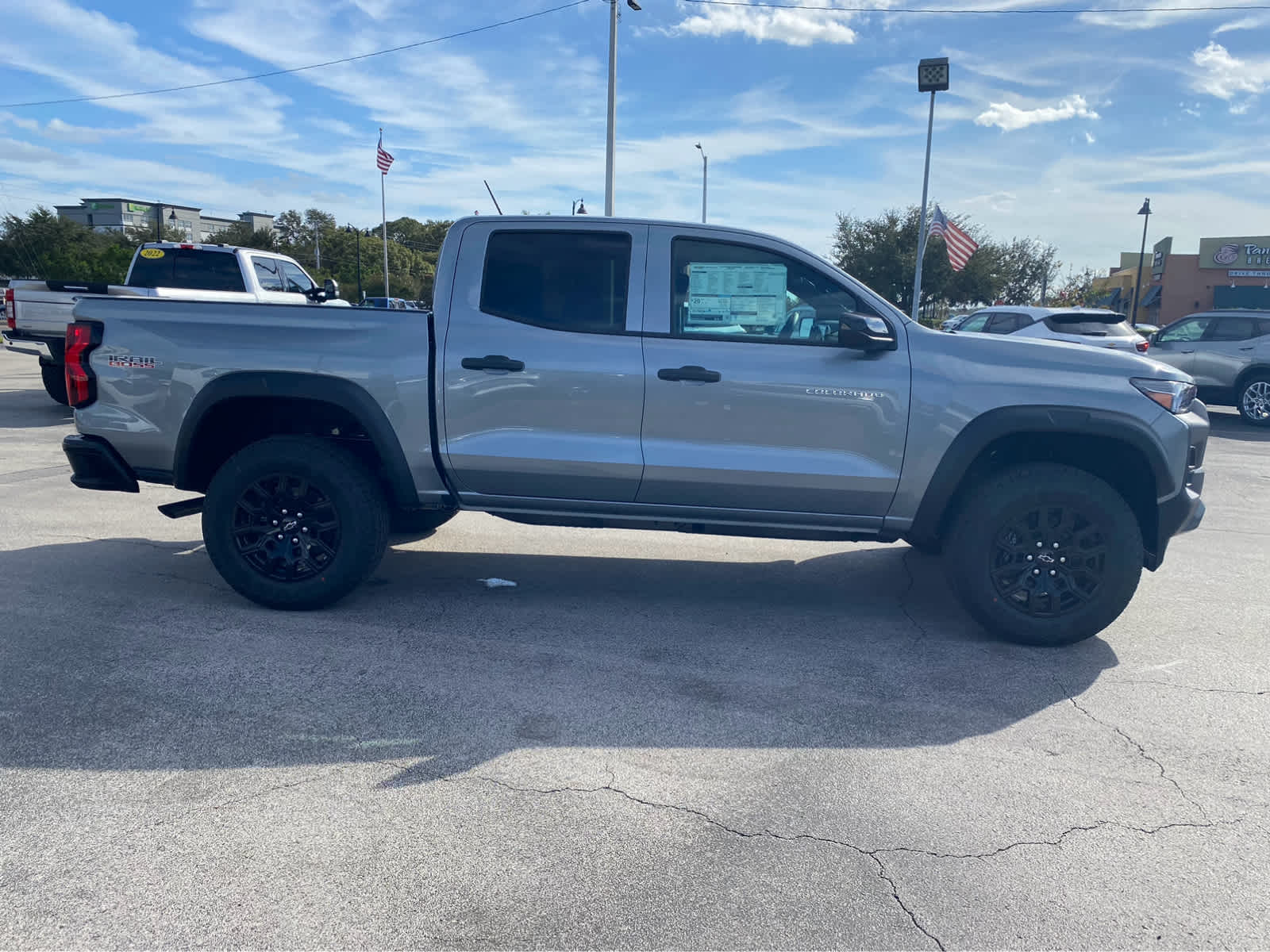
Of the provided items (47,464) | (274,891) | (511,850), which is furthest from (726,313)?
(47,464)

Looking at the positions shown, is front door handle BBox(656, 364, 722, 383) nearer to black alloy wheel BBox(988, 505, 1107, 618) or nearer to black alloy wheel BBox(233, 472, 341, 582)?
black alloy wheel BBox(988, 505, 1107, 618)

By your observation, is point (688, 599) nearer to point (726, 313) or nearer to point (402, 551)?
point (726, 313)

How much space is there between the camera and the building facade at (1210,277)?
4747 cm

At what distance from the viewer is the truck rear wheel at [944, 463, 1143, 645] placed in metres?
4.41

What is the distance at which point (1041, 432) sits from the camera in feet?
14.8

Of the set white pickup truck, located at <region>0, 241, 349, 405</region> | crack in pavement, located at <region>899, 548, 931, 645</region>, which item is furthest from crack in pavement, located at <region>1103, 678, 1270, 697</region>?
white pickup truck, located at <region>0, 241, 349, 405</region>

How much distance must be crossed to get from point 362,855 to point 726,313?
119 inches

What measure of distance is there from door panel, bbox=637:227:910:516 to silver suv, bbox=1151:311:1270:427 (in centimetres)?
1201

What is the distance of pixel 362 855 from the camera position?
2756mm

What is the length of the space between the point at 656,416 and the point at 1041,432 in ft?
6.15

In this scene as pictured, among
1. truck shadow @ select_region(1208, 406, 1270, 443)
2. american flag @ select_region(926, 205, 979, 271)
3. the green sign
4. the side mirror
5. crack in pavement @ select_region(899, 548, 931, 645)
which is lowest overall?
crack in pavement @ select_region(899, 548, 931, 645)

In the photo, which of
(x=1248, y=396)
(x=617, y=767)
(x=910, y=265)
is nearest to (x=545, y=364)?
(x=617, y=767)

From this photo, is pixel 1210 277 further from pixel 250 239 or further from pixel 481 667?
pixel 250 239

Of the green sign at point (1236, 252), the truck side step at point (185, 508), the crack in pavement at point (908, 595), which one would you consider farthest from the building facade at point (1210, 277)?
the truck side step at point (185, 508)
